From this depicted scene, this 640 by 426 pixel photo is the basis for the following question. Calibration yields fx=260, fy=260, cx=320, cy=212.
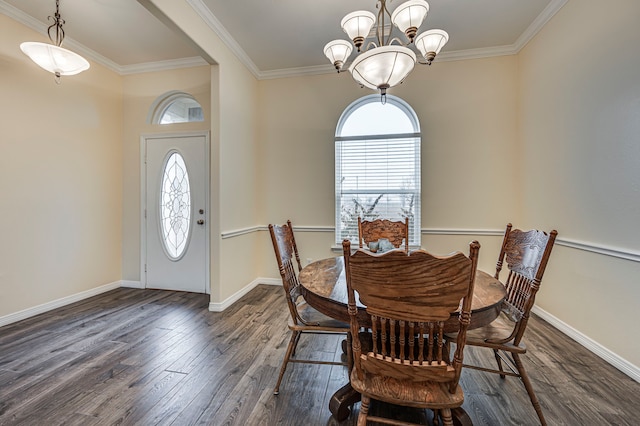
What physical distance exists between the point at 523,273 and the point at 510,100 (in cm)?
258

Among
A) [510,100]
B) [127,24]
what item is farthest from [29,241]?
[510,100]

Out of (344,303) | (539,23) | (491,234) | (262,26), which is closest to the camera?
(344,303)

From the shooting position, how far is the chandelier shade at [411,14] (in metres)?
1.72

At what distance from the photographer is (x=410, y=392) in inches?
40.4

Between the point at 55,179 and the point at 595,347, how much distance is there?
5.30 meters

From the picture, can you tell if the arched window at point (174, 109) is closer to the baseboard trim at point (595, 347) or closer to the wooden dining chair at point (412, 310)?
the wooden dining chair at point (412, 310)

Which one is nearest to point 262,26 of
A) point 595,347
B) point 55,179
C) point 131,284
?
point 55,179

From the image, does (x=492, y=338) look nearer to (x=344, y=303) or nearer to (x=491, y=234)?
(x=344, y=303)

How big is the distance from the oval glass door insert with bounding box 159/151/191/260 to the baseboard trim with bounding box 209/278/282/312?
97 cm

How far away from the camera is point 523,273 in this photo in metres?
1.49

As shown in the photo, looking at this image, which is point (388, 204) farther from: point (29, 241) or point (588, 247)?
point (29, 241)

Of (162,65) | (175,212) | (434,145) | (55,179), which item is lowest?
(175,212)

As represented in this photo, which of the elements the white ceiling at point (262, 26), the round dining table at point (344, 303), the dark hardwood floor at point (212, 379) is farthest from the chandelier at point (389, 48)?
the dark hardwood floor at point (212, 379)

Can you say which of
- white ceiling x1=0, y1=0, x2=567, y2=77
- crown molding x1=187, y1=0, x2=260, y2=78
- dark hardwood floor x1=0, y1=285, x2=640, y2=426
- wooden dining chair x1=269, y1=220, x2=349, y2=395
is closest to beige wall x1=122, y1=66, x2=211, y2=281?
white ceiling x1=0, y1=0, x2=567, y2=77
